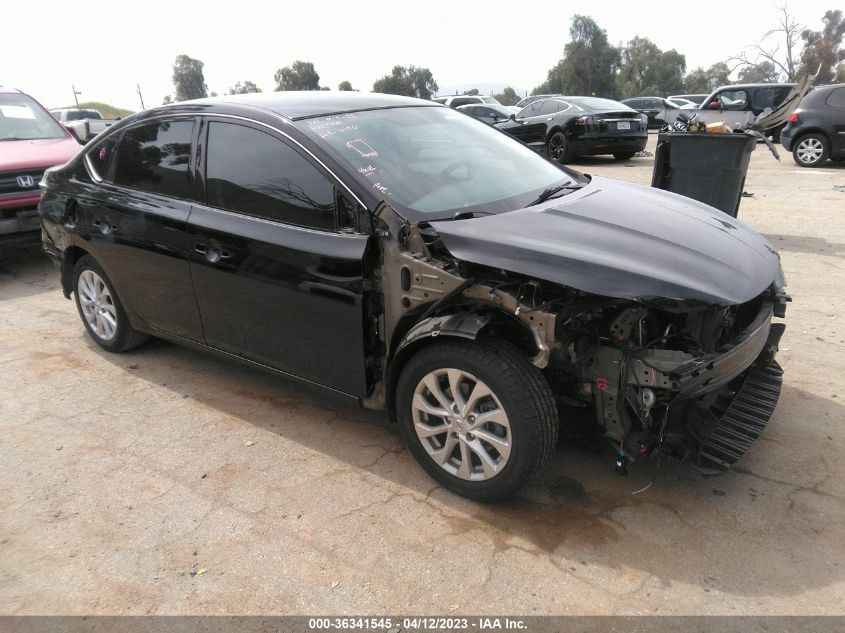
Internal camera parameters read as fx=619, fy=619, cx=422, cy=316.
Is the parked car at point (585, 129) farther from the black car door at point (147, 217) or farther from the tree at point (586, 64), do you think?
the tree at point (586, 64)

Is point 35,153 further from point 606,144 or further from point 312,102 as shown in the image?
Result: point 606,144

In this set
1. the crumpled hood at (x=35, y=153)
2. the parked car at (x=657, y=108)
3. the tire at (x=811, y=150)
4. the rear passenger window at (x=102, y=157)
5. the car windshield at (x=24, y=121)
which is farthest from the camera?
the parked car at (x=657, y=108)

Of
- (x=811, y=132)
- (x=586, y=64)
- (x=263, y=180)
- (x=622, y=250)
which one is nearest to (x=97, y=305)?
(x=263, y=180)

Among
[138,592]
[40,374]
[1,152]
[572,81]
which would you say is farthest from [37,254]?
[572,81]

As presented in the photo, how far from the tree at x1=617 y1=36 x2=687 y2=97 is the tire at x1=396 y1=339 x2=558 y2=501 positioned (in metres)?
78.1

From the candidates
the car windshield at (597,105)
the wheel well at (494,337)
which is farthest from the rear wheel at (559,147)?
the wheel well at (494,337)

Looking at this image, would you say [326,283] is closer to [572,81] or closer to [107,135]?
[107,135]

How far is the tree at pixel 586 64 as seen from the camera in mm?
72438

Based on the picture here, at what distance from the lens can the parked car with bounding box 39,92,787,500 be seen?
8.26 feet

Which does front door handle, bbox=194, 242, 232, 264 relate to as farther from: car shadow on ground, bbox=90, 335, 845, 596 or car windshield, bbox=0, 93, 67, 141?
car windshield, bbox=0, 93, 67, 141

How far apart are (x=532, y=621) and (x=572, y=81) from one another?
7796cm

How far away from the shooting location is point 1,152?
6742 millimetres

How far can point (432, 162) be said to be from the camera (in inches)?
128

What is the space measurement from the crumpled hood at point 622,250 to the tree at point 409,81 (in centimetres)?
9235
